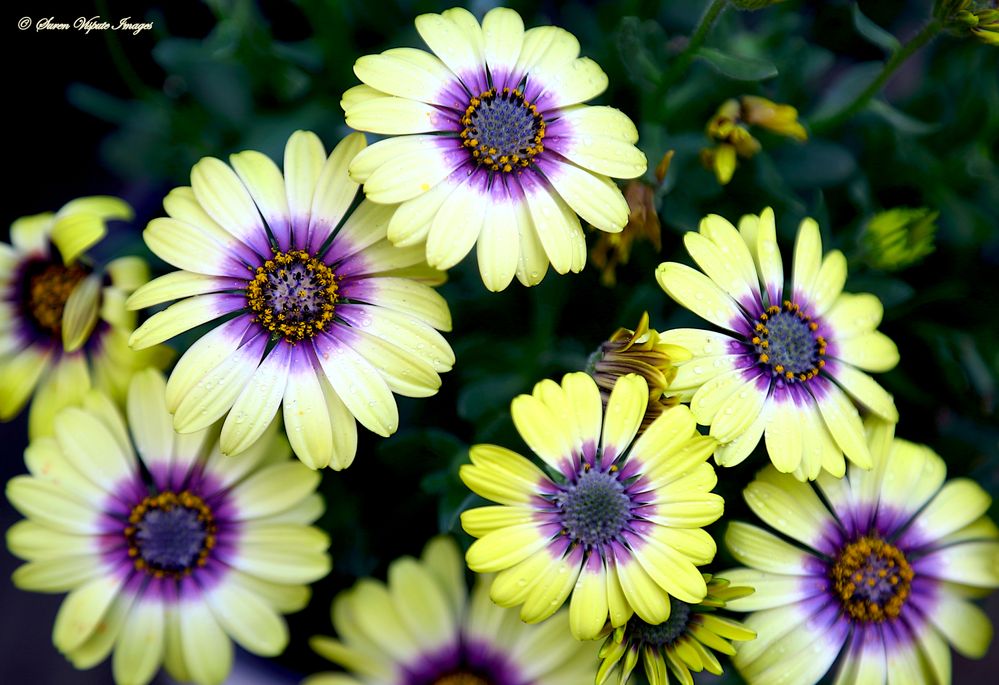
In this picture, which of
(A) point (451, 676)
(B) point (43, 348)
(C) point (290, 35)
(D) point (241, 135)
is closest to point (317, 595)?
(A) point (451, 676)

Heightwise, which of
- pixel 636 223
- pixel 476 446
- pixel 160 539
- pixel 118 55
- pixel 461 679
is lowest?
pixel 461 679

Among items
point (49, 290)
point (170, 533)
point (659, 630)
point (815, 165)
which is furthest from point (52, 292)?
point (815, 165)

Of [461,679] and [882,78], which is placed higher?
[882,78]

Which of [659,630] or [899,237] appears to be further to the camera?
[899,237]

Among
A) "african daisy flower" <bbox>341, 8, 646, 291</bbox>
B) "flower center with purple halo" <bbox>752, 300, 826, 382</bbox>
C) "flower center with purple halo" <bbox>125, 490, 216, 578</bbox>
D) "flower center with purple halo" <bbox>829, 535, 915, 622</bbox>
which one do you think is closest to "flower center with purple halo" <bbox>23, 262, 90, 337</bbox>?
"flower center with purple halo" <bbox>125, 490, 216, 578</bbox>

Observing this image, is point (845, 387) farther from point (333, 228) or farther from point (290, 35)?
point (290, 35)

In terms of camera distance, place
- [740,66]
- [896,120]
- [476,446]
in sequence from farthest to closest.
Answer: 1. [896,120]
2. [740,66]
3. [476,446]

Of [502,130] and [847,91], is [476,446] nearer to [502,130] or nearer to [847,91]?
[502,130]
